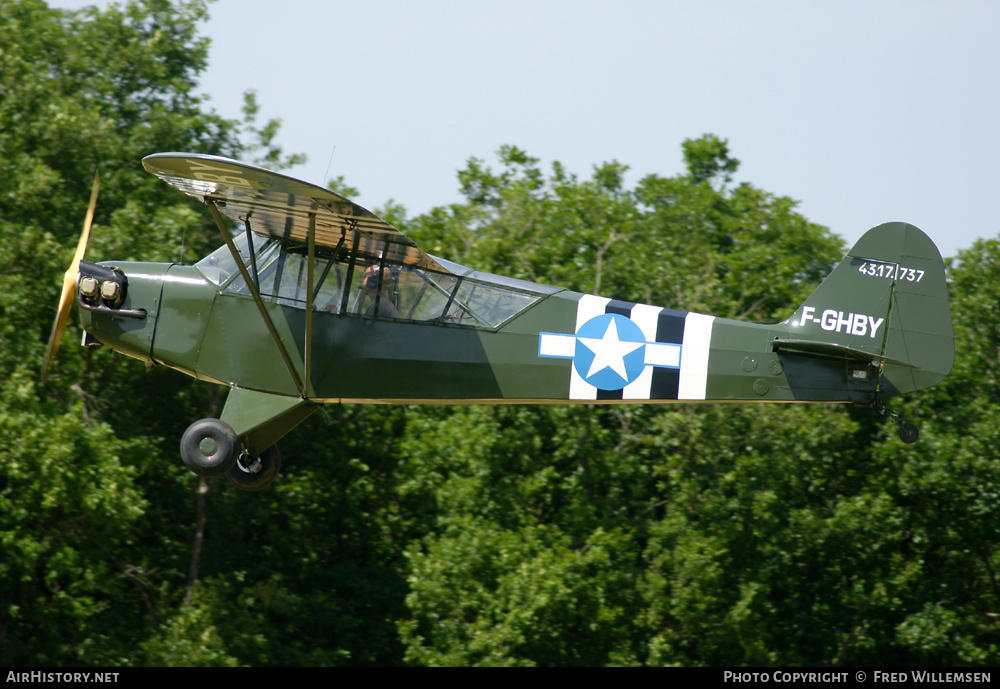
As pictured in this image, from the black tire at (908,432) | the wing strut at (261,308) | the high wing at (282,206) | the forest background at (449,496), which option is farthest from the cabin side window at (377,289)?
the forest background at (449,496)

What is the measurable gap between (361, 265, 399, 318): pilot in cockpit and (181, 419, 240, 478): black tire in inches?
59.8

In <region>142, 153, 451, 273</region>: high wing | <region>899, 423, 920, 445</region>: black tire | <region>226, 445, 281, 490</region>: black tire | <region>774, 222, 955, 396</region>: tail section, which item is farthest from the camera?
<region>226, 445, 281, 490</region>: black tire

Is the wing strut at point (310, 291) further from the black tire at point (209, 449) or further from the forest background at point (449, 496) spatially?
the forest background at point (449, 496)

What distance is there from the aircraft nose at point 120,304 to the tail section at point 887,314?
513cm

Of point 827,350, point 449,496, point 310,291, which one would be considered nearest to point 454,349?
point 310,291

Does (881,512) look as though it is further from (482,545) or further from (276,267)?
(276,267)

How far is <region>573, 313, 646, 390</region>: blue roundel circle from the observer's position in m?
9.37

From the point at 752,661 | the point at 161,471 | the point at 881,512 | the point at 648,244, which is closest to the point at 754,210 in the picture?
the point at 648,244

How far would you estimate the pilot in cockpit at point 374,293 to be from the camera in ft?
29.9

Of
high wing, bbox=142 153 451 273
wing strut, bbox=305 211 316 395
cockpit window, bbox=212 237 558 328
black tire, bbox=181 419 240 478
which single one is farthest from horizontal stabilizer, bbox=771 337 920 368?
black tire, bbox=181 419 240 478

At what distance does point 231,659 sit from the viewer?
15219 millimetres

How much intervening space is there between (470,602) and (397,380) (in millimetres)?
7293

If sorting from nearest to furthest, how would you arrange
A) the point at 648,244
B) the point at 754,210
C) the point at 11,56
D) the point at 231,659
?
the point at 231,659 < the point at 11,56 < the point at 648,244 < the point at 754,210

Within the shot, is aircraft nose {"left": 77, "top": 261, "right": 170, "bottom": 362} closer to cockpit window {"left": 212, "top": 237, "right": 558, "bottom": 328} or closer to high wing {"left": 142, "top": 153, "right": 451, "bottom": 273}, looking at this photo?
cockpit window {"left": 212, "top": 237, "right": 558, "bottom": 328}
